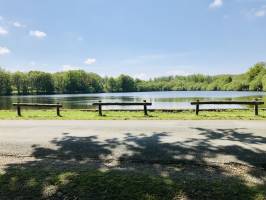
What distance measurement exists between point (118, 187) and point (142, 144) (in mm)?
3768

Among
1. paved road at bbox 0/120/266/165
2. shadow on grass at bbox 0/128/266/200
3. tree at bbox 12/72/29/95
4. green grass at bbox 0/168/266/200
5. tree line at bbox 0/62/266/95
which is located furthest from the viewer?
tree at bbox 12/72/29/95

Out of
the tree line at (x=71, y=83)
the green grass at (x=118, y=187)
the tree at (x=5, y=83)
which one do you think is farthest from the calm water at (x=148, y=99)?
the tree at (x=5, y=83)

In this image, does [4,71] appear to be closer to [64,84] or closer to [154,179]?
[64,84]

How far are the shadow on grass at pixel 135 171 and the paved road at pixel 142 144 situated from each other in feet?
0.09

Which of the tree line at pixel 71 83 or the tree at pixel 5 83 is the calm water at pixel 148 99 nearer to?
the tree line at pixel 71 83

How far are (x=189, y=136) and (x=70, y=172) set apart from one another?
A: 17.3 ft

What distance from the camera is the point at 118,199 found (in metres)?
5.43

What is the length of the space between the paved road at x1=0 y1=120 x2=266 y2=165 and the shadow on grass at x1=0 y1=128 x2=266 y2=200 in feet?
0.09

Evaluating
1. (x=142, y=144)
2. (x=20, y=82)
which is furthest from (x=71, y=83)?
(x=142, y=144)

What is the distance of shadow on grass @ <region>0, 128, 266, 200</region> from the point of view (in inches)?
223

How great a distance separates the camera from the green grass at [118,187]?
216 inches

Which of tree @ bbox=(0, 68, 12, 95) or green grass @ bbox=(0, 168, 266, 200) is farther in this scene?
tree @ bbox=(0, 68, 12, 95)

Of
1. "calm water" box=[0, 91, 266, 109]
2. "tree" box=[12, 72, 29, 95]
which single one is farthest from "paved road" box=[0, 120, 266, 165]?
"tree" box=[12, 72, 29, 95]

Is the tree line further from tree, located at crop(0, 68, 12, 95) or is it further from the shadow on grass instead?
the shadow on grass
